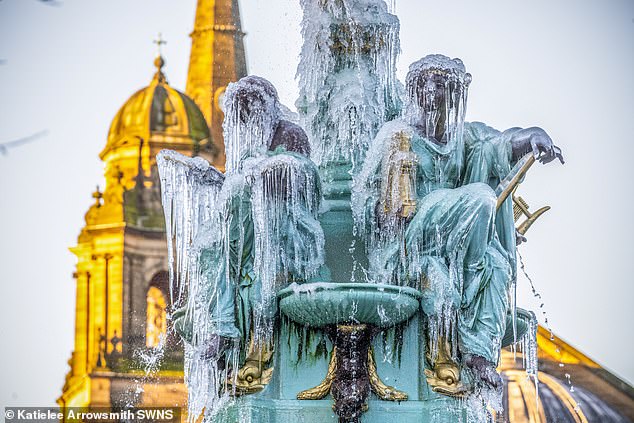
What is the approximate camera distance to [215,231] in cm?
1670

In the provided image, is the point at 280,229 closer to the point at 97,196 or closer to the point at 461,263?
the point at 461,263

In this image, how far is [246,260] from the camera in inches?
659

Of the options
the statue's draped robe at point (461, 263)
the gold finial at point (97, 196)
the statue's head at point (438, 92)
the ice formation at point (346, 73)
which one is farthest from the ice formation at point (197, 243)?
the gold finial at point (97, 196)

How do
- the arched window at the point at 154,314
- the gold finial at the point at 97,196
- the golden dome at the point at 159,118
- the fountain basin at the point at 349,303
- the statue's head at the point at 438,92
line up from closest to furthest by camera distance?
the fountain basin at the point at 349,303 < the statue's head at the point at 438,92 < the arched window at the point at 154,314 < the gold finial at the point at 97,196 < the golden dome at the point at 159,118

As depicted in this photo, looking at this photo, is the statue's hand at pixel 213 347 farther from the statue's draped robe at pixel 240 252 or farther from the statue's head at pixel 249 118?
the statue's head at pixel 249 118

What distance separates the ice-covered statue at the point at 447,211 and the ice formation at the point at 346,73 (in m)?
0.88

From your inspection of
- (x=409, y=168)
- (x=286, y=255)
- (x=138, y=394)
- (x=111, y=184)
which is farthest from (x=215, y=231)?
(x=111, y=184)

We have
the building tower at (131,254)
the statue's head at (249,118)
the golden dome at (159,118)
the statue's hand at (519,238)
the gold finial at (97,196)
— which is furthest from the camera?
the golden dome at (159,118)

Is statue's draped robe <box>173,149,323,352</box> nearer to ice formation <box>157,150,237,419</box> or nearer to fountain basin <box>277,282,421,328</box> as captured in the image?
ice formation <box>157,150,237,419</box>

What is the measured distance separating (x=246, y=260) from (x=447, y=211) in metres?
1.69

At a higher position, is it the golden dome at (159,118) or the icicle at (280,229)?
the golden dome at (159,118)

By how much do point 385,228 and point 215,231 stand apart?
135cm

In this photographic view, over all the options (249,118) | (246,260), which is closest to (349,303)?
(246,260)

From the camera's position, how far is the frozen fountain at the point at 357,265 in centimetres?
1623
